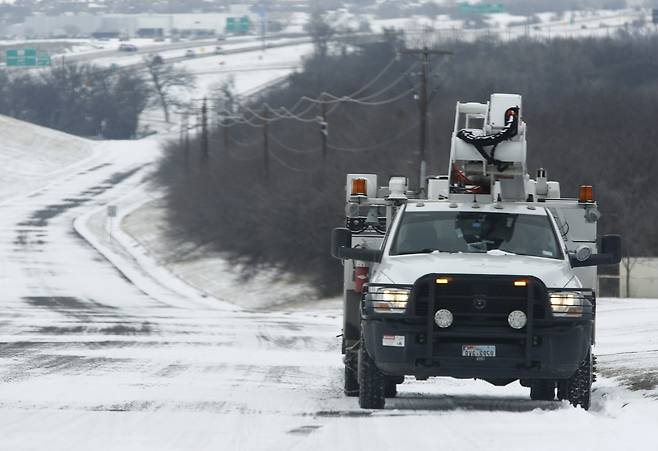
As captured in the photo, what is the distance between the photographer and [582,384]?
46.3 ft

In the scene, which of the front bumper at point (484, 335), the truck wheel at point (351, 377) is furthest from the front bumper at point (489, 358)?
the truck wheel at point (351, 377)

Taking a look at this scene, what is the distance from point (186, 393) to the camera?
50.8 ft

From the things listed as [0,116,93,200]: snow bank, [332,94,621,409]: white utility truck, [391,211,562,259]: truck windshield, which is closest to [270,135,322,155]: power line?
[0,116,93,200]: snow bank

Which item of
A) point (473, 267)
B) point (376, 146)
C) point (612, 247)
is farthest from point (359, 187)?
point (376, 146)

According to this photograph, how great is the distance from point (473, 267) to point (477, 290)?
273 millimetres

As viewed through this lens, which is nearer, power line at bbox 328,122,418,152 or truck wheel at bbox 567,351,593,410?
truck wheel at bbox 567,351,593,410

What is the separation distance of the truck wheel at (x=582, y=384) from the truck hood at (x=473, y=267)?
83 centimetres

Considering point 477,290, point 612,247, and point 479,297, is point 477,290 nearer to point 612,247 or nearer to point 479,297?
point 479,297

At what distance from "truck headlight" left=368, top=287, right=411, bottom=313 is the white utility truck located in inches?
0.5

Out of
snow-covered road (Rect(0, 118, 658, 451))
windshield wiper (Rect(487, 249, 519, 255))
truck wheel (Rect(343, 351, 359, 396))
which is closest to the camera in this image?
snow-covered road (Rect(0, 118, 658, 451))

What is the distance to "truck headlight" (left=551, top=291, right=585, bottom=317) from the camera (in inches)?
533

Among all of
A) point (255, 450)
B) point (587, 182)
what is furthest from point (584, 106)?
point (255, 450)

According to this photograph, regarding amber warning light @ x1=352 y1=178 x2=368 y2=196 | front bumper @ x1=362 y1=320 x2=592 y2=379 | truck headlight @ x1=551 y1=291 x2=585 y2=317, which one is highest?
amber warning light @ x1=352 y1=178 x2=368 y2=196

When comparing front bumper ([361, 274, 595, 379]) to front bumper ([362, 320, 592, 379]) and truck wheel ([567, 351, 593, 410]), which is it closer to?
front bumper ([362, 320, 592, 379])
